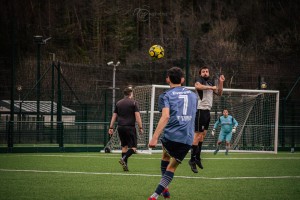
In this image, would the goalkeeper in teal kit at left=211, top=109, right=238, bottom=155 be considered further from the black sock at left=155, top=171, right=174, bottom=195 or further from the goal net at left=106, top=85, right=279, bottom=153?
the black sock at left=155, top=171, right=174, bottom=195

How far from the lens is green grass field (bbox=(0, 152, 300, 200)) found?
32.0 ft

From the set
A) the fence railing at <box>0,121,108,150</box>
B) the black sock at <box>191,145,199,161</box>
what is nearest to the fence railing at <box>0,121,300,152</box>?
the fence railing at <box>0,121,108,150</box>

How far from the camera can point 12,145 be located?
24.7 meters

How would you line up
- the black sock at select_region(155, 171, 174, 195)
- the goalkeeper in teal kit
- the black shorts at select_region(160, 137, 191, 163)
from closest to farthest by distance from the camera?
1. the black sock at select_region(155, 171, 174, 195)
2. the black shorts at select_region(160, 137, 191, 163)
3. the goalkeeper in teal kit

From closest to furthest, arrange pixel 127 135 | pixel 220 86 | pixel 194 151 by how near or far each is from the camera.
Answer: pixel 220 86 < pixel 194 151 < pixel 127 135

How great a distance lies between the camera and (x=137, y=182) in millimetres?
11695

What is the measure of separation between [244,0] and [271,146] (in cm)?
3702

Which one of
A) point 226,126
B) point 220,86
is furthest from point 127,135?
point 226,126

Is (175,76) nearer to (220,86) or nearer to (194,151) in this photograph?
(220,86)

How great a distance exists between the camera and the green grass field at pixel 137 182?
974 cm

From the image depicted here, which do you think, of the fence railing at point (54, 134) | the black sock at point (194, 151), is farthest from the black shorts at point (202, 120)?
the fence railing at point (54, 134)

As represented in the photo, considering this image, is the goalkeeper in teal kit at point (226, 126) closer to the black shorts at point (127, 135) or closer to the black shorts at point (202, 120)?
the black shorts at point (127, 135)

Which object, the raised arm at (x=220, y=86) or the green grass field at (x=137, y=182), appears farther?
the raised arm at (x=220, y=86)

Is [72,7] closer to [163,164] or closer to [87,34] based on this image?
[87,34]
